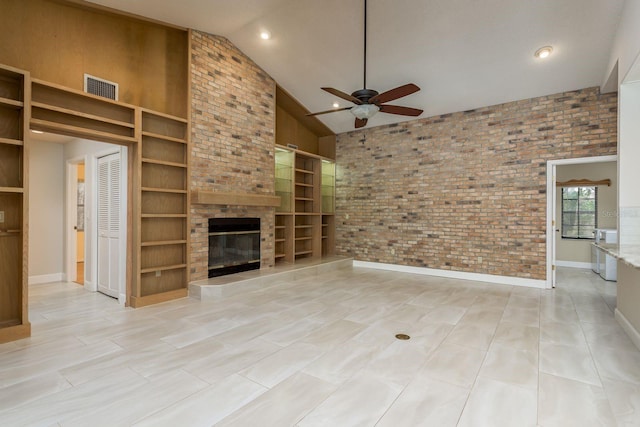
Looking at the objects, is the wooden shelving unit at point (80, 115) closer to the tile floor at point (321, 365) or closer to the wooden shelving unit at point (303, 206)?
the tile floor at point (321, 365)

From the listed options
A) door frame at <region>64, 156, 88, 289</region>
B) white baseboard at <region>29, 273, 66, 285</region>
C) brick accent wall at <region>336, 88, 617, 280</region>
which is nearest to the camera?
brick accent wall at <region>336, 88, 617, 280</region>

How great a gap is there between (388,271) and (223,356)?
476 centimetres

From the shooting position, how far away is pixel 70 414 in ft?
6.42

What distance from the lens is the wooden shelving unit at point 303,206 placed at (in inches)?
265

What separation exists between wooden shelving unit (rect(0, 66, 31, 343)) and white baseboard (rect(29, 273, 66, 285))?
3.03 meters

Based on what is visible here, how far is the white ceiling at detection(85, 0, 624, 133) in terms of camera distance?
156 inches

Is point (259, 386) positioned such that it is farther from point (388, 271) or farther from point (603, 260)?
point (603, 260)

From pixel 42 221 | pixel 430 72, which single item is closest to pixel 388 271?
pixel 430 72

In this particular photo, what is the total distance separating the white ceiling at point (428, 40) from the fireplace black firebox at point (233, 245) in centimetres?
294

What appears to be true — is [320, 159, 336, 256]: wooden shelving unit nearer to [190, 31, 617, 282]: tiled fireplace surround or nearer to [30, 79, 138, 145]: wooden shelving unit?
[190, 31, 617, 282]: tiled fireplace surround

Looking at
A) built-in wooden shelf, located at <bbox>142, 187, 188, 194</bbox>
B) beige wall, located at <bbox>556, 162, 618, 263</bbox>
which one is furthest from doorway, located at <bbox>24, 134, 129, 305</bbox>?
beige wall, located at <bbox>556, 162, 618, 263</bbox>

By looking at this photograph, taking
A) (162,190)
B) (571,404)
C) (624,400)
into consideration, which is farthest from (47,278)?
(624,400)

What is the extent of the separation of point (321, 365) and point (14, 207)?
345cm

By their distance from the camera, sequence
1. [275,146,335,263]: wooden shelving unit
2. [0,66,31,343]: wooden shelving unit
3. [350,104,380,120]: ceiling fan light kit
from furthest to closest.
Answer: [275,146,335,263]: wooden shelving unit
[350,104,380,120]: ceiling fan light kit
[0,66,31,343]: wooden shelving unit
